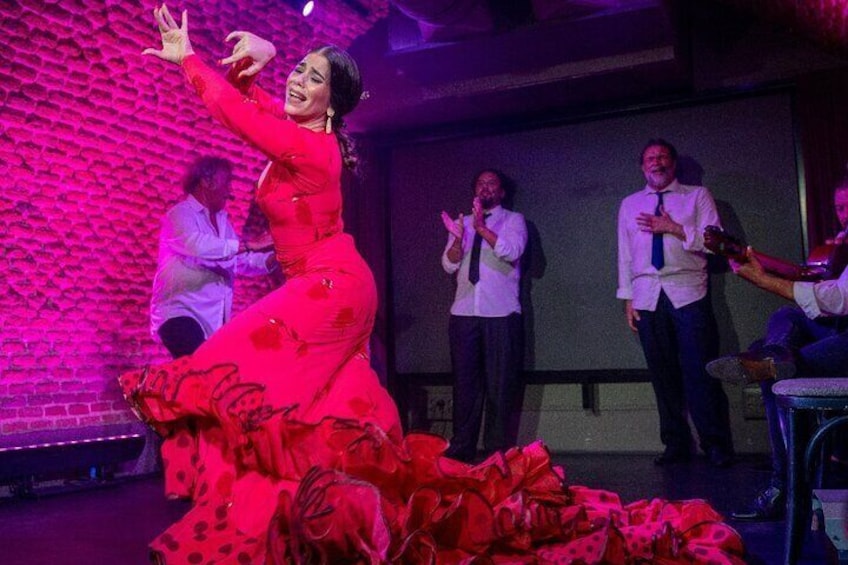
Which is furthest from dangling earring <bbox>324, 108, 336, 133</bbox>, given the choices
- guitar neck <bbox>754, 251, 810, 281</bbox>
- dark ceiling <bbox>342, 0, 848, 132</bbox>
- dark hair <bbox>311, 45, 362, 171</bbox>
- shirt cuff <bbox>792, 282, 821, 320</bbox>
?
dark ceiling <bbox>342, 0, 848, 132</bbox>

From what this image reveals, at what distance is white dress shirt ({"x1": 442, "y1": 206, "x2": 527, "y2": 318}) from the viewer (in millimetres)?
5414

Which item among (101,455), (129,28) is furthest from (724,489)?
(129,28)

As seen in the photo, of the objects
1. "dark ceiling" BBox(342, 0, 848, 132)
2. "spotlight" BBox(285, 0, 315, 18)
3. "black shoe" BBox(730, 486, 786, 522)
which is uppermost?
"spotlight" BBox(285, 0, 315, 18)

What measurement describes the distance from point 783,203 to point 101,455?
4.44 metres

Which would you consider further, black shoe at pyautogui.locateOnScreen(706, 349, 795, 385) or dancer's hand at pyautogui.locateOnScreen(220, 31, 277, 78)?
black shoe at pyautogui.locateOnScreen(706, 349, 795, 385)

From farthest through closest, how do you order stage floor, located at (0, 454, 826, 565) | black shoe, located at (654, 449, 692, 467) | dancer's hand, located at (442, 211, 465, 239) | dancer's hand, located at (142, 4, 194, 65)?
dancer's hand, located at (442, 211, 465, 239) → black shoe, located at (654, 449, 692, 467) → stage floor, located at (0, 454, 826, 565) → dancer's hand, located at (142, 4, 194, 65)

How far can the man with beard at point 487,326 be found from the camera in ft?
17.5

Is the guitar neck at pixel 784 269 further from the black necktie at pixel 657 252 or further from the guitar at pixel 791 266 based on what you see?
the black necktie at pixel 657 252

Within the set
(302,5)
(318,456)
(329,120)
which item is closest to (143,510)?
(318,456)

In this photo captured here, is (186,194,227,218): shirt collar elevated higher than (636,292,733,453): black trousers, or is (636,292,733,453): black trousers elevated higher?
(186,194,227,218): shirt collar

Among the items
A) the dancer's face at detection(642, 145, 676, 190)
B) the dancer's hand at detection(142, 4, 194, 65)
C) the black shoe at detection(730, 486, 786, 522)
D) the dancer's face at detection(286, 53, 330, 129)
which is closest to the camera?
the dancer's hand at detection(142, 4, 194, 65)

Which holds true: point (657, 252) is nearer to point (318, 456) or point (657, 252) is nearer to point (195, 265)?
point (195, 265)

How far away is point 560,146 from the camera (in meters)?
5.98

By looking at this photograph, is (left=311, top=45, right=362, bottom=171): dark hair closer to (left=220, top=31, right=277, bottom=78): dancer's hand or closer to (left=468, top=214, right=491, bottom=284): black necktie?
(left=220, top=31, right=277, bottom=78): dancer's hand
